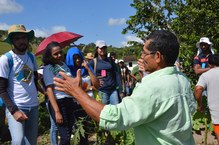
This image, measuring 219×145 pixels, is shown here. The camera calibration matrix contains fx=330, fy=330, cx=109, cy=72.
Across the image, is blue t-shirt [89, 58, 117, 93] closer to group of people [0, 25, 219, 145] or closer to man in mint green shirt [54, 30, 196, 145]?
group of people [0, 25, 219, 145]

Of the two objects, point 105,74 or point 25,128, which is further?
point 105,74

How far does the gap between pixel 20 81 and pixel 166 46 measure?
6.68 ft

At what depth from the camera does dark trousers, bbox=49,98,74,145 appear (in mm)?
4074

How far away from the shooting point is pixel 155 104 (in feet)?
6.12

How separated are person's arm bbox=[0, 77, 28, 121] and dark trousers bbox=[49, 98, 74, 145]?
80cm

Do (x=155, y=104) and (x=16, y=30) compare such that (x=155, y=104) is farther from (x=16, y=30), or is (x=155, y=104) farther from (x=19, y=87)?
(x=16, y=30)

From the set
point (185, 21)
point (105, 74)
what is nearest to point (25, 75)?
point (105, 74)

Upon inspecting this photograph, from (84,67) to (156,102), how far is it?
118 inches

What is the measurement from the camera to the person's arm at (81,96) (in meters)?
1.87

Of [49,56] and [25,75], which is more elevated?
[49,56]

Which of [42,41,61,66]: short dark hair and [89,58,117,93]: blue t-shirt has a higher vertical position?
[42,41,61,66]: short dark hair

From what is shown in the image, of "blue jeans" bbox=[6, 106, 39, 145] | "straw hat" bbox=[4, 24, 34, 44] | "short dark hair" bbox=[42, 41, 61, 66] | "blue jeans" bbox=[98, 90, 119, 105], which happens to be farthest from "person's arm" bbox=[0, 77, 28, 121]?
"blue jeans" bbox=[98, 90, 119, 105]

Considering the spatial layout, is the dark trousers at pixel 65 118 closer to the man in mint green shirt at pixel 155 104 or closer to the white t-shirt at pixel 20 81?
the white t-shirt at pixel 20 81

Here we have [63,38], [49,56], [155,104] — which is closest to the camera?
[155,104]
